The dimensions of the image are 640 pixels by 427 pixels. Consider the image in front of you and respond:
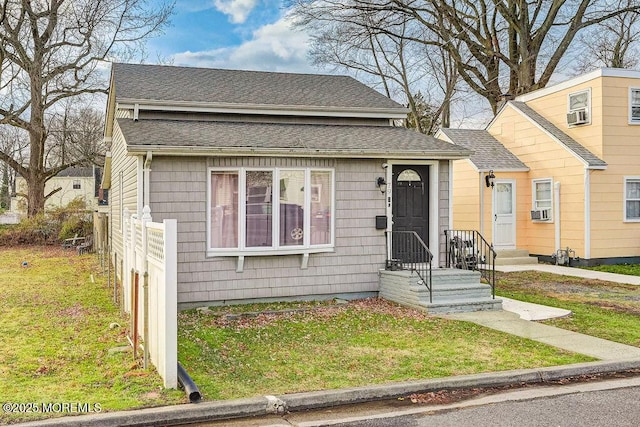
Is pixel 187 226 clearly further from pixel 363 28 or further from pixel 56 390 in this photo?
pixel 363 28

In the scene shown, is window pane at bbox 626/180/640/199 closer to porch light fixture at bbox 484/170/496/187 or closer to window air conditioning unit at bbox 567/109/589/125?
window air conditioning unit at bbox 567/109/589/125

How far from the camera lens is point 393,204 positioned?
1159cm

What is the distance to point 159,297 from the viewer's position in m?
6.05

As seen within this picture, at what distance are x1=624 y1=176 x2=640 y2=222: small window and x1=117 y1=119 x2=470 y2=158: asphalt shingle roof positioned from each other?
7.93m

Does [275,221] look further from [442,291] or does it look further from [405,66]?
[405,66]

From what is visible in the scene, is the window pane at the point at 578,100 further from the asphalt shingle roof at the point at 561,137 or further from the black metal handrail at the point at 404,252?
the black metal handrail at the point at 404,252

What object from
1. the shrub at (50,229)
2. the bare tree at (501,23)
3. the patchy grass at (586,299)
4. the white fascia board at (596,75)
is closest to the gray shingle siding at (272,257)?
the patchy grass at (586,299)

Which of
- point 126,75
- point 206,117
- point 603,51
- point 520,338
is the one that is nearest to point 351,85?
point 206,117

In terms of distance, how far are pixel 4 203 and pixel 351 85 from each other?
169ft

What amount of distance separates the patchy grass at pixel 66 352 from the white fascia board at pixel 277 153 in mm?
2844

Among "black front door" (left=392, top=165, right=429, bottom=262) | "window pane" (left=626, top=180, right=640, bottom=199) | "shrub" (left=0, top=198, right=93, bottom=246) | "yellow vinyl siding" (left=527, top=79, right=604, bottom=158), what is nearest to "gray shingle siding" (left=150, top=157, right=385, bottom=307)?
"black front door" (left=392, top=165, right=429, bottom=262)

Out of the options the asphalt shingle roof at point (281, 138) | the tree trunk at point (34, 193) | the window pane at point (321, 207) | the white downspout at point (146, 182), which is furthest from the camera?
the tree trunk at point (34, 193)

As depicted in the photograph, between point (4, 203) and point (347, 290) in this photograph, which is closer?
point (347, 290)

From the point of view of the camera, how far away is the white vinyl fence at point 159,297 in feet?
18.8
